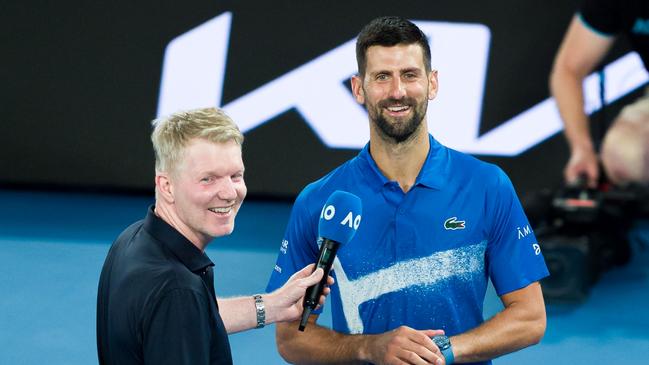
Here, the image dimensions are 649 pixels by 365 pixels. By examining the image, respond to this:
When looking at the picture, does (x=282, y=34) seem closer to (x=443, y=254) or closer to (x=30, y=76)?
(x=30, y=76)

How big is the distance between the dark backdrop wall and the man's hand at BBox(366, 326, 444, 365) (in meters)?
5.43

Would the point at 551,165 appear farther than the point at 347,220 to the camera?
Yes

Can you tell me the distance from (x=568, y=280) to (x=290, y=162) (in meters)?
2.86

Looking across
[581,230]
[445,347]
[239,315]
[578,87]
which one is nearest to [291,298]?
[239,315]

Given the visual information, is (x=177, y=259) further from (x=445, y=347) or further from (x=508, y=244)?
(x=508, y=244)

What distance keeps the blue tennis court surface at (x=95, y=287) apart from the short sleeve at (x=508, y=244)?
252 centimetres

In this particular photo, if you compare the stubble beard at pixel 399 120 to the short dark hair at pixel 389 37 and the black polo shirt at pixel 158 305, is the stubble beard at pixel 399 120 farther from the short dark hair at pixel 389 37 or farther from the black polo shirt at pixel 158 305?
the black polo shirt at pixel 158 305

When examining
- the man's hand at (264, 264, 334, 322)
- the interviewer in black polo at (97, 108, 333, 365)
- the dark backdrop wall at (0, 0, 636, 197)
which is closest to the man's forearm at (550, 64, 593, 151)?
the dark backdrop wall at (0, 0, 636, 197)

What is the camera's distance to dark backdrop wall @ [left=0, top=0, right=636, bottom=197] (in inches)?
A: 324

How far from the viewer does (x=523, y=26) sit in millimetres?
8188

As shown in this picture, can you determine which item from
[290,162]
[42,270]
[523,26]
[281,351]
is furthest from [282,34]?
[281,351]

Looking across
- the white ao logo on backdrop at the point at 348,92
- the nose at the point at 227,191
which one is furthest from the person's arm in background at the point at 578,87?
the nose at the point at 227,191

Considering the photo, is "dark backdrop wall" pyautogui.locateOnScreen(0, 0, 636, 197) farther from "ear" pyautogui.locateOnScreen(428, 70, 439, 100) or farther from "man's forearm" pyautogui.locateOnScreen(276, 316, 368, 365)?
"man's forearm" pyautogui.locateOnScreen(276, 316, 368, 365)

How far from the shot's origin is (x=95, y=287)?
21.9 ft
